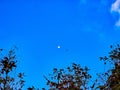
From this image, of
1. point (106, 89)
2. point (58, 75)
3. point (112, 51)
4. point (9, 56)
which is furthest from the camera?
point (58, 75)

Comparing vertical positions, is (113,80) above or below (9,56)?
below

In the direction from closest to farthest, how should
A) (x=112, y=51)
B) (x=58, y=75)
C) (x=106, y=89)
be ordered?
(x=106, y=89) < (x=112, y=51) < (x=58, y=75)

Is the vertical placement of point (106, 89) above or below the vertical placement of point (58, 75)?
below

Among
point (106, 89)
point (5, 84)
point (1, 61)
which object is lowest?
point (106, 89)

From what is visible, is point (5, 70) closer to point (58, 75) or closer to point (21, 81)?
point (21, 81)

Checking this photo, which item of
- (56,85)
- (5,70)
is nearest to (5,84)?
(5,70)

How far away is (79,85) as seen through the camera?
2936 cm

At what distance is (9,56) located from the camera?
2564 cm

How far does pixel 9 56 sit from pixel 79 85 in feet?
23.5

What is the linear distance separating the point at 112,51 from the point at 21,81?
8.31 metres

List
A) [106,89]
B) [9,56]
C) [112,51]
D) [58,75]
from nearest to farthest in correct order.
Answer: [106,89] < [9,56] < [112,51] < [58,75]

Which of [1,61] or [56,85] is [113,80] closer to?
[56,85]

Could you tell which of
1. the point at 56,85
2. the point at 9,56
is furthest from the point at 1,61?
the point at 56,85

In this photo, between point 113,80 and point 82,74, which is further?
point 82,74
